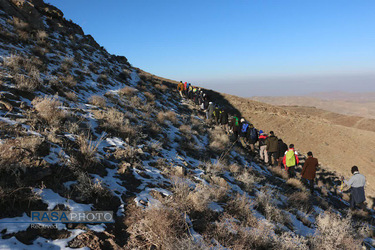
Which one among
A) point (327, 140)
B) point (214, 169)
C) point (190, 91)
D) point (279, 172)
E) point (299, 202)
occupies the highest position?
point (190, 91)

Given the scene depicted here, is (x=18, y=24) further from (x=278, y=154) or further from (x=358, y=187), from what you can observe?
(x=358, y=187)

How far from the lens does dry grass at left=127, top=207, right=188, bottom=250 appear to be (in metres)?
2.57

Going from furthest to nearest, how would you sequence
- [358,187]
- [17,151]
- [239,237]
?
[358,187] < [17,151] < [239,237]

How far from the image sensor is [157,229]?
2.69 meters

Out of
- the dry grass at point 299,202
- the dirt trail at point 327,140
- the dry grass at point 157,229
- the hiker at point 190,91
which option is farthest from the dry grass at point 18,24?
the dirt trail at point 327,140

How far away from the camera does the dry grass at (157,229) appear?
2570 mm

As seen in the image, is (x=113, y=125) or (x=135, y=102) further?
(x=135, y=102)

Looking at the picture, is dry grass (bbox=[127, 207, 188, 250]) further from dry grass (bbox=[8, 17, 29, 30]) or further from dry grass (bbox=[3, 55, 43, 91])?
dry grass (bbox=[8, 17, 29, 30])

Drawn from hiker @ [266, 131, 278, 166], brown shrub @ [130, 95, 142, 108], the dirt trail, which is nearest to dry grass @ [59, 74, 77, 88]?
brown shrub @ [130, 95, 142, 108]

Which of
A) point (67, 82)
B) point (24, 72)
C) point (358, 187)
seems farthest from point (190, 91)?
point (358, 187)

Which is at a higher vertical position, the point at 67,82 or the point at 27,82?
the point at 67,82

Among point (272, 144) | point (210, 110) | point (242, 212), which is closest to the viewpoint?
point (242, 212)

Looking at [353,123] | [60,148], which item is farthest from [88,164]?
[353,123]

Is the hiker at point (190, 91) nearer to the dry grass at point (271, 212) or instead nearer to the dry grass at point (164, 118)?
the dry grass at point (164, 118)
